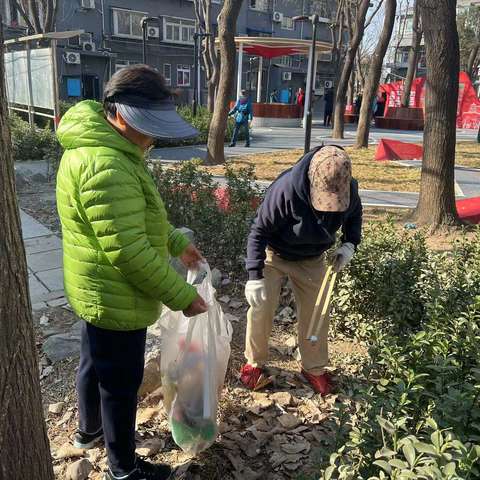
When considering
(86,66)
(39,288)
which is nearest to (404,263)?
(39,288)

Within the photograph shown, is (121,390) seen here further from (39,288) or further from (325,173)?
(39,288)

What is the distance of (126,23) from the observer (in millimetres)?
29250

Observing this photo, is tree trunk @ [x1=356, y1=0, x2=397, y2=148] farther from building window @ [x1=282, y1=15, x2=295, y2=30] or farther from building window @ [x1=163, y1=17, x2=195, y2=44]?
building window @ [x1=282, y1=15, x2=295, y2=30]

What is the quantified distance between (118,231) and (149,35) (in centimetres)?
3118

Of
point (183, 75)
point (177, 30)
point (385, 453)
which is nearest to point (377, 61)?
point (385, 453)

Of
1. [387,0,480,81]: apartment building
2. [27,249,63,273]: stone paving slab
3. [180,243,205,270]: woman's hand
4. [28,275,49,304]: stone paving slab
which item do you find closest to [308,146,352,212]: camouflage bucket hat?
[180,243,205,270]: woman's hand

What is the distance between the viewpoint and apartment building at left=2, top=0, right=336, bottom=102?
26.7m

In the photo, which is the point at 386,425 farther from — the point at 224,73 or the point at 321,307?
the point at 224,73

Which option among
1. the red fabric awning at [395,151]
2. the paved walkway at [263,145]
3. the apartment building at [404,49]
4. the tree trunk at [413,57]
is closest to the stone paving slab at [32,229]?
the paved walkway at [263,145]

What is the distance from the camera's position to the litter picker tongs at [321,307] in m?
2.57

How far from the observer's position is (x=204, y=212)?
4.27m

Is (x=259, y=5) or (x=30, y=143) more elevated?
(x=259, y=5)

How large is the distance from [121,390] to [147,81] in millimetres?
1119

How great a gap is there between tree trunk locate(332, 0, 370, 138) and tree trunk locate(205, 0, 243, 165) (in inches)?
212
